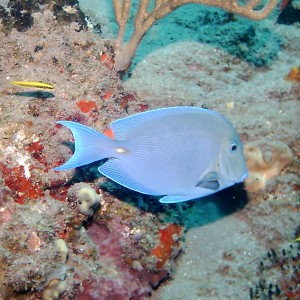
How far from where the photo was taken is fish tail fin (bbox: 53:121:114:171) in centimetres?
222

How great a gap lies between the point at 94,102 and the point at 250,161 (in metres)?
2.17

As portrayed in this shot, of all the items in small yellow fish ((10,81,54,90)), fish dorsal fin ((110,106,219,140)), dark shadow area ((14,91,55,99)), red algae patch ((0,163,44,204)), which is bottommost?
red algae patch ((0,163,44,204))

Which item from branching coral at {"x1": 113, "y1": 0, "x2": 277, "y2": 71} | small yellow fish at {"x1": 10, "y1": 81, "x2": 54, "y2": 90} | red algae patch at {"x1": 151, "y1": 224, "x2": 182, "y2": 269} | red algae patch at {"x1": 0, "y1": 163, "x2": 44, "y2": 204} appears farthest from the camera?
branching coral at {"x1": 113, "y1": 0, "x2": 277, "y2": 71}

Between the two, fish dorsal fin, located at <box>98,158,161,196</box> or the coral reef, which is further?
the coral reef

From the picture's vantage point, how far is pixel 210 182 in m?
2.37

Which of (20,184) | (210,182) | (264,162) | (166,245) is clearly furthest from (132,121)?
(264,162)

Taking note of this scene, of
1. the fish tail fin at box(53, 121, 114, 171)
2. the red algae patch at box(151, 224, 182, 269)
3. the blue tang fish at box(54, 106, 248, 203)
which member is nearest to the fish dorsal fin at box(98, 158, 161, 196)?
the blue tang fish at box(54, 106, 248, 203)

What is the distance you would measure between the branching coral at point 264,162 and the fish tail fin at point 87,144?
2.69 m

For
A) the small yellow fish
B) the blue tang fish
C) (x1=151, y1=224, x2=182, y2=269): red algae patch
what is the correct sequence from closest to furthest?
the blue tang fish → the small yellow fish → (x1=151, y1=224, x2=182, y2=269): red algae patch

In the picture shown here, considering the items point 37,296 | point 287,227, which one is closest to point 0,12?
point 37,296

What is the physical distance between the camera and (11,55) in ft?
11.9

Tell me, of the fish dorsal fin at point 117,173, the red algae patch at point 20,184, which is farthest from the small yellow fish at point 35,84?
the fish dorsal fin at point 117,173

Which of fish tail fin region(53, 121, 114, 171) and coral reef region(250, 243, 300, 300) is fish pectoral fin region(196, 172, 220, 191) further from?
coral reef region(250, 243, 300, 300)

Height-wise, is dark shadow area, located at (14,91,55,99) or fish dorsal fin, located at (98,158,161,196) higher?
fish dorsal fin, located at (98,158,161,196)
